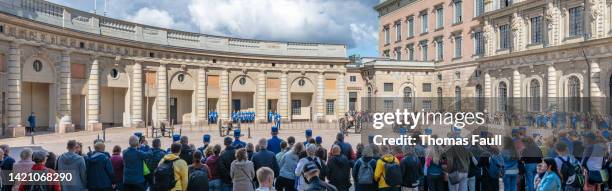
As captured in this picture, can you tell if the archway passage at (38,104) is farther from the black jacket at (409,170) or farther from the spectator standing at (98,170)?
the black jacket at (409,170)

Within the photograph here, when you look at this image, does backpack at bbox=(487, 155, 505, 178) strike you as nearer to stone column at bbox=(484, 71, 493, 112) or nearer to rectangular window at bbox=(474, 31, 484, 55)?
stone column at bbox=(484, 71, 493, 112)

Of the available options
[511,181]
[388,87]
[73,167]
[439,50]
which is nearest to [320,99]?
[388,87]

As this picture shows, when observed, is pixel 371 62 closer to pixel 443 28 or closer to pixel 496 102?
pixel 443 28

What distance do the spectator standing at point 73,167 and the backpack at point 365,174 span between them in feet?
16.3

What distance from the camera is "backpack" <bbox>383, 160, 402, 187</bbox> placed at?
28.0 ft

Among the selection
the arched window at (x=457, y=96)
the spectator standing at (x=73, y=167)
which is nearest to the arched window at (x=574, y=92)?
the arched window at (x=457, y=96)

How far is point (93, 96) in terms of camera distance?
99.8 ft

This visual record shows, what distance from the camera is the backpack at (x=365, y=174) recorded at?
28.9 ft

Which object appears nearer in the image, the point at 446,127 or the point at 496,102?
the point at 446,127

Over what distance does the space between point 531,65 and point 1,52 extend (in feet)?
112

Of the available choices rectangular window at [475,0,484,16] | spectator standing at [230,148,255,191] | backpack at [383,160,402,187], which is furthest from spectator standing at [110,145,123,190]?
rectangular window at [475,0,484,16]

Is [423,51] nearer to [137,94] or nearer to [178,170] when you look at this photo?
[137,94]

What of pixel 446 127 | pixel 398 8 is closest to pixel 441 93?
pixel 398 8

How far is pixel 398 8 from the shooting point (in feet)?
186
